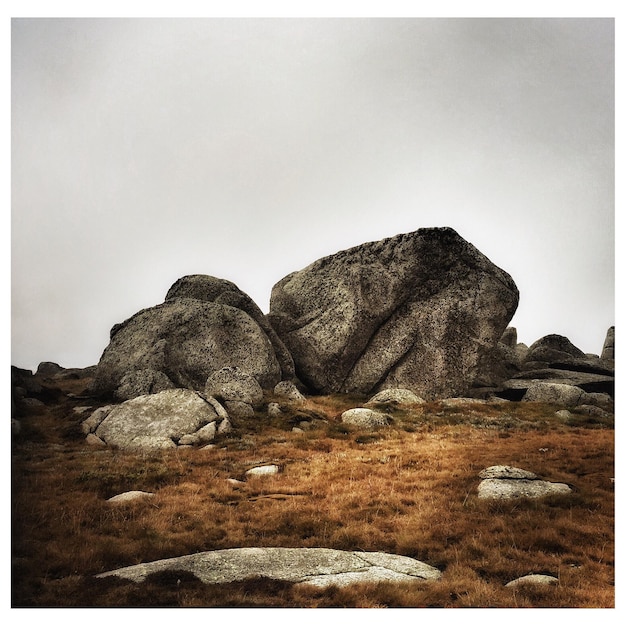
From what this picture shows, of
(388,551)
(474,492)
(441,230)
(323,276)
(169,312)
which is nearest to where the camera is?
(388,551)

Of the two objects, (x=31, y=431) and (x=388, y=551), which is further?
(x=31, y=431)

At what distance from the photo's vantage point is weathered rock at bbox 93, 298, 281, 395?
24641 millimetres

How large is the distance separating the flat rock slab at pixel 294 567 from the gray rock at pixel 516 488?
3.36m

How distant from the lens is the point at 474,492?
→ 43.1 ft

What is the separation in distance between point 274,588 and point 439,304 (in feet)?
70.4

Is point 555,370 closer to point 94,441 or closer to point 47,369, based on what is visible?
point 94,441

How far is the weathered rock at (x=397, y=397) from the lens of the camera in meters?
25.5

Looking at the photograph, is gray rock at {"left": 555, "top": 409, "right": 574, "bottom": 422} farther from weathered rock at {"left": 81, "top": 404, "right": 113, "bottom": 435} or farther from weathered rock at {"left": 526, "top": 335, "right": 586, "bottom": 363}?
weathered rock at {"left": 81, "top": 404, "right": 113, "bottom": 435}

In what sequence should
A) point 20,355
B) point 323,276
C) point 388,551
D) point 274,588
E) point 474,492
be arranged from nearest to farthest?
point 274,588 → point 388,551 → point 474,492 → point 20,355 → point 323,276

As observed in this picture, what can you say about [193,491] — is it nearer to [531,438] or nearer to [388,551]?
[388,551]

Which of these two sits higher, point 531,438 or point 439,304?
point 439,304

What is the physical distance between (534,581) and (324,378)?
20211 mm

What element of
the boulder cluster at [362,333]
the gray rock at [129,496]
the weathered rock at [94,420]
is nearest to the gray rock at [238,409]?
the boulder cluster at [362,333]
